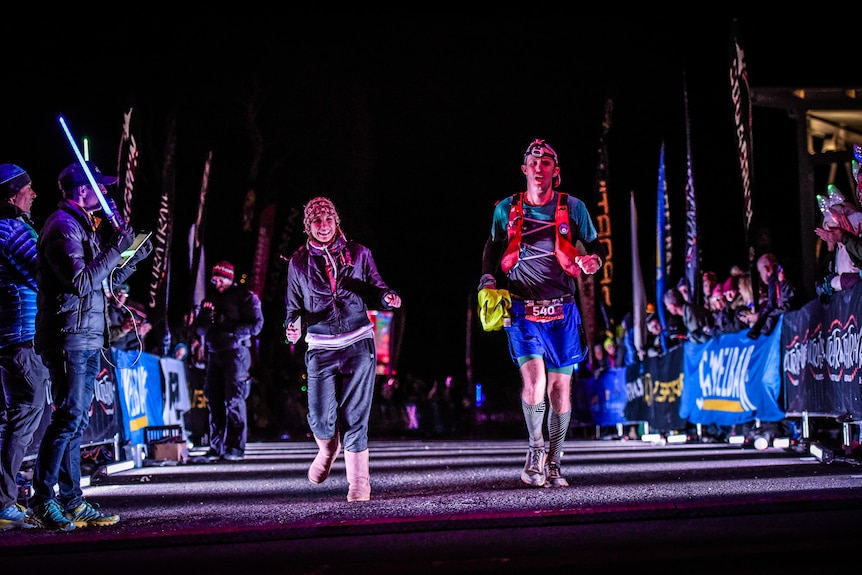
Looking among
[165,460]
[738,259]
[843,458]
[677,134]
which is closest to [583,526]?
[843,458]

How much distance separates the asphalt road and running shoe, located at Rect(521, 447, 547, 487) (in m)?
0.15

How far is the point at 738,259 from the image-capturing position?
90.3 feet

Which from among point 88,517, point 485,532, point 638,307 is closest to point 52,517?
point 88,517

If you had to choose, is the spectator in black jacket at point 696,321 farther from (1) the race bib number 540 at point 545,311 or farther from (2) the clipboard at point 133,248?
(2) the clipboard at point 133,248

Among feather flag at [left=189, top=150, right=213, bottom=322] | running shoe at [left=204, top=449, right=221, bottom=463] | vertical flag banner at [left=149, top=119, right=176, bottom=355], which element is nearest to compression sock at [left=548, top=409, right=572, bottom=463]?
running shoe at [left=204, top=449, right=221, bottom=463]

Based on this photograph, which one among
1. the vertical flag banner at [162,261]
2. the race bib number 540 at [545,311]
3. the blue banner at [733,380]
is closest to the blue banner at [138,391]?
the vertical flag banner at [162,261]

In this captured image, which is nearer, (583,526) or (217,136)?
(583,526)

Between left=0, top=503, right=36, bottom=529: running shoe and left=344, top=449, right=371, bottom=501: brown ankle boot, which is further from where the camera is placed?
left=344, top=449, right=371, bottom=501: brown ankle boot

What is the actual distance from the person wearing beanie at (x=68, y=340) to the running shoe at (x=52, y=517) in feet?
0.07

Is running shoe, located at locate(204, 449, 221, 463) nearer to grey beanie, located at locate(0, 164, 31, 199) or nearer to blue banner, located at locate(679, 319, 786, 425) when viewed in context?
blue banner, located at locate(679, 319, 786, 425)

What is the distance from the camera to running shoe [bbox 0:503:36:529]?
20.2 feet

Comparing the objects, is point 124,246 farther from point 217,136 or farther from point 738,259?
point 217,136

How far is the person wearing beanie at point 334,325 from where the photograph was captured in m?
7.37

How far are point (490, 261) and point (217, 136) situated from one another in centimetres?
2604
